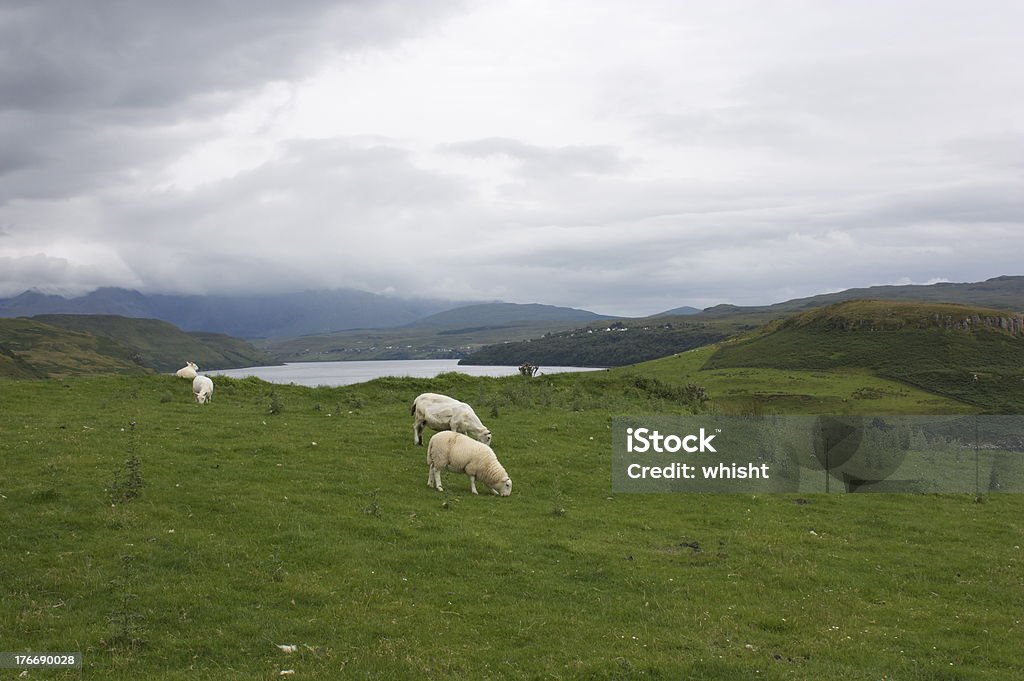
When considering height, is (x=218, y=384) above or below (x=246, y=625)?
above

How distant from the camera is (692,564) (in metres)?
13.8

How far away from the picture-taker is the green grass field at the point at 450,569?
9.49 m

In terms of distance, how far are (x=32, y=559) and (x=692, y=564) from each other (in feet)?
39.8

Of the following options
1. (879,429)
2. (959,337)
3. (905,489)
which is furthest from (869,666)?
(959,337)

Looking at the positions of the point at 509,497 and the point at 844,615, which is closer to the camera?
the point at 844,615

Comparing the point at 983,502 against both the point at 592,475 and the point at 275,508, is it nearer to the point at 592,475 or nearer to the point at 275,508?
the point at 592,475

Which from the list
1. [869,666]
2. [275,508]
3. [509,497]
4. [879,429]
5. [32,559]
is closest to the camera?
[869,666]

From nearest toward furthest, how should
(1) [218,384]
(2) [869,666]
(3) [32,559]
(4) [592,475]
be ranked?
1. (2) [869,666]
2. (3) [32,559]
3. (4) [592,475]
4. (1) [218,384]

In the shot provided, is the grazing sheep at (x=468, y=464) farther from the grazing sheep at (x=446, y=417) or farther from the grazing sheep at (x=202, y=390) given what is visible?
the grazing sheep at (x=202, y=390)

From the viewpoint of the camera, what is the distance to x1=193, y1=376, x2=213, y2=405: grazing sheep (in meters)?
29.0

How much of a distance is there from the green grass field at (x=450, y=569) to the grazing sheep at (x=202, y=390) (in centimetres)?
603

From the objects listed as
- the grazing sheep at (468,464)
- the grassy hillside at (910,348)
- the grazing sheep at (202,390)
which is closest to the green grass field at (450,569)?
the grazing sheep at (468,464)

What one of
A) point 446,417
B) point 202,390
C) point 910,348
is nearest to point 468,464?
point 446,417

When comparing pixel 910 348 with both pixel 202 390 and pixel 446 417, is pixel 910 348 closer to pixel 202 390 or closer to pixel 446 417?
pixel 446 417
